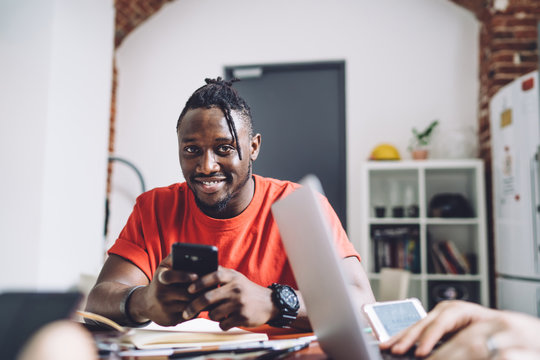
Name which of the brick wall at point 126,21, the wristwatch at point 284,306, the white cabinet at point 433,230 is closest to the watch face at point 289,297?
the wristwatch at point 284,306

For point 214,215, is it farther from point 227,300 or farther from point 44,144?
point 44,144

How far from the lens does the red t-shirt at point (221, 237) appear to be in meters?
1.28

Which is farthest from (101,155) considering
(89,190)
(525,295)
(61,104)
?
(525,295)

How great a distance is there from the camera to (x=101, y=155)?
2.88m

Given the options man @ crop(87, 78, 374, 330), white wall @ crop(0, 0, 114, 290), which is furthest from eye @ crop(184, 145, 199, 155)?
white wall @ crop(0, 0, 114, 290)

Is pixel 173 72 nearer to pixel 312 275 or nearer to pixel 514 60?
pixel 514 60

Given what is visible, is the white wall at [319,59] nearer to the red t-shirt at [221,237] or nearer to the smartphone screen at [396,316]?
the red t-shirt at [221,237]

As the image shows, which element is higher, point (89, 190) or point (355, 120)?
point (355, 120)

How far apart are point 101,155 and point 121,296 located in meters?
2.07

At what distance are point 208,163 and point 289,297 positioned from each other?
49 cm

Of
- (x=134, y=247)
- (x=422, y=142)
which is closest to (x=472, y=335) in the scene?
(x=134, y=247)

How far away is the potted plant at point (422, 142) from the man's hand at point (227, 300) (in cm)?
287

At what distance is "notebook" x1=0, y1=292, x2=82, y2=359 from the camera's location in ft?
1.46

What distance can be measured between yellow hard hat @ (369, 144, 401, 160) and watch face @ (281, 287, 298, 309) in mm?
2648
